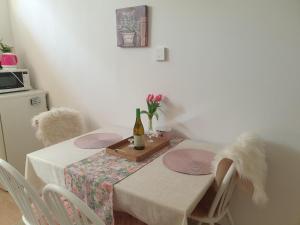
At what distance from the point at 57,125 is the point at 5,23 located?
1.51 metres

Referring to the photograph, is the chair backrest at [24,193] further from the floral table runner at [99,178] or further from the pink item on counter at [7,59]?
the pink item on counter at [7,59]

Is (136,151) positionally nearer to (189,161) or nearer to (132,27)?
(189,161)

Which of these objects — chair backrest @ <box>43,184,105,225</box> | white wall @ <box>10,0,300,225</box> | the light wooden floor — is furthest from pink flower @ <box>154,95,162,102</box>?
the light wooden floor

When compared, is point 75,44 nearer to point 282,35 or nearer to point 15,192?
point 15,192

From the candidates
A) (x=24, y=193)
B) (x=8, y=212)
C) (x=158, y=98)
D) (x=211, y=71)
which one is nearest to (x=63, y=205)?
(x=24, y=193)

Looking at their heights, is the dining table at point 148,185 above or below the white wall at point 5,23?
below

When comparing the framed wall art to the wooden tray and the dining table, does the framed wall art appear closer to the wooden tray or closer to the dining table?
the wooden tray

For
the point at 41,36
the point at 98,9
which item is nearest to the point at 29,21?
the point at 41,36

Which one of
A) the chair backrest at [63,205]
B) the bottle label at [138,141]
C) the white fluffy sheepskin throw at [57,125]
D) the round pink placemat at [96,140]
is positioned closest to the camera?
the chair backrest at [63,205]

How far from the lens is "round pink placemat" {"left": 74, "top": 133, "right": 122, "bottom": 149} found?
5.46ft

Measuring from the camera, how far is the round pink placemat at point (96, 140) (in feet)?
5.46

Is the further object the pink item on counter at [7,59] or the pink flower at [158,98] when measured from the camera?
the pink item on counter at [7,59]

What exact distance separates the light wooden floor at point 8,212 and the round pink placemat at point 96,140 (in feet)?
3.07

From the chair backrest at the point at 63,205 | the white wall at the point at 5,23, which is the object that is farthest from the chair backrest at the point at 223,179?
the white wall at the point at 5,23
